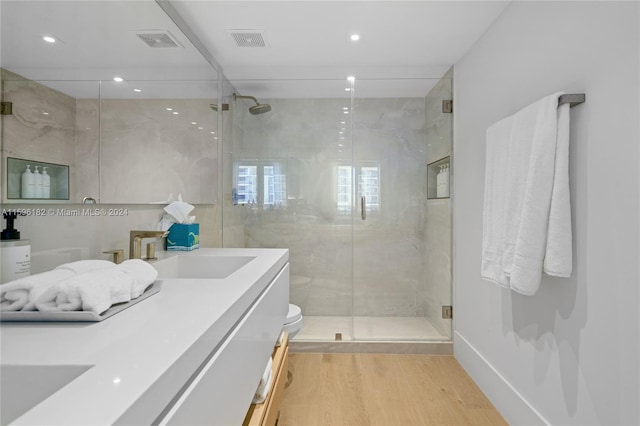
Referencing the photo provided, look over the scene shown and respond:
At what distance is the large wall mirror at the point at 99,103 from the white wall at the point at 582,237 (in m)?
1.86

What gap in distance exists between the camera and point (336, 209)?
3188 mm

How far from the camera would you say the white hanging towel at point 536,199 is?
1390 mm

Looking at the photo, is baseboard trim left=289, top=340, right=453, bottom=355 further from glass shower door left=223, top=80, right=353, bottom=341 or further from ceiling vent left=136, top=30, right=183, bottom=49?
ceiling vent left=136, top=30, right=183, bottom=49

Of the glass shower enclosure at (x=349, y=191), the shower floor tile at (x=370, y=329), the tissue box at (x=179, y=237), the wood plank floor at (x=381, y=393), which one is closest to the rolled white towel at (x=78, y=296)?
the tissue box at (x=179, y=237)

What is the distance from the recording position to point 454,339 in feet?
9.12

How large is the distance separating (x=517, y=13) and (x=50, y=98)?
2170 mm

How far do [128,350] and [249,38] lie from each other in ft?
7.43

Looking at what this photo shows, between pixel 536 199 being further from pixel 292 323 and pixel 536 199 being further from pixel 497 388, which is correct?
pixel 292 323

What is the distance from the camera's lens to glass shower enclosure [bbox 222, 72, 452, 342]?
3.03 metres

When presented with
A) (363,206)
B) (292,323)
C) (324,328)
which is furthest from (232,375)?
(363,206)

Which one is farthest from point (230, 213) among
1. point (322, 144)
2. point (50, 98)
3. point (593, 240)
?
point (593, 240)

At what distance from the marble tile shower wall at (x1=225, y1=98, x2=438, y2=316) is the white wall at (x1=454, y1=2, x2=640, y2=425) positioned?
3.32ft

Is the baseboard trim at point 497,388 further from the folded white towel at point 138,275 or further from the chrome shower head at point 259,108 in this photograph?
the chrome shower head at point 259,108

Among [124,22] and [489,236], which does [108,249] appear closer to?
[124,22]
